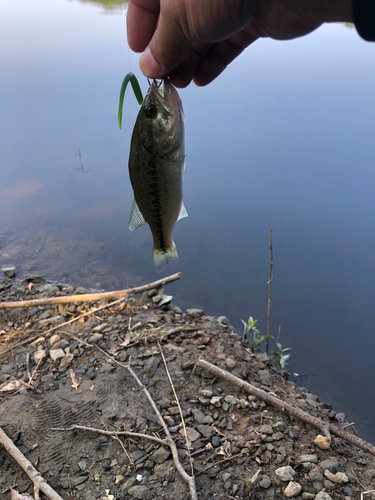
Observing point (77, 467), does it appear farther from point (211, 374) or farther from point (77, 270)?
point (77, 270)

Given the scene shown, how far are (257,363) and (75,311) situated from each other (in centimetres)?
226

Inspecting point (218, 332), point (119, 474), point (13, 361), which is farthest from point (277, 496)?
point (13, 361)

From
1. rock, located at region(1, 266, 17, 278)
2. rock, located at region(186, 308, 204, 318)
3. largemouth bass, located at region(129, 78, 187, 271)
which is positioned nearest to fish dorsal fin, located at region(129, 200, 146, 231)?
largemouth bass, located at region(129, 78, 187, 271)

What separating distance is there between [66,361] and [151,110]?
8.56 feet

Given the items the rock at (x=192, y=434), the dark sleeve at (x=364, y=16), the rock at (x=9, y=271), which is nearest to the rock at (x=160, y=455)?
the rock at (x=192, y=434)

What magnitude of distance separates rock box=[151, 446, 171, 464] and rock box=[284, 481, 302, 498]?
799 mm

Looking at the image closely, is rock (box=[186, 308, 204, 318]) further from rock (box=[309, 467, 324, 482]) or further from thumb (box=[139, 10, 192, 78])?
thumb (box=[139, 10, 192, 78])

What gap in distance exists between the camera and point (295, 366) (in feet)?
15.2

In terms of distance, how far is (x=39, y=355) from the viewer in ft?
12.2

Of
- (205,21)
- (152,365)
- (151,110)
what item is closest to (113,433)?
(152,365)

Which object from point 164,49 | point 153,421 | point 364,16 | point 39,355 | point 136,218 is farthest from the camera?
point 39,355

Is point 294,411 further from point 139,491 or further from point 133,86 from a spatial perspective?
point 133,86

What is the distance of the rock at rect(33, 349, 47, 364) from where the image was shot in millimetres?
3656

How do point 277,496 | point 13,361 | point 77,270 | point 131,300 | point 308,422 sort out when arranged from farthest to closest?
point 77,270, point 131,300, point 13,361, point 308,422, point 277,496
